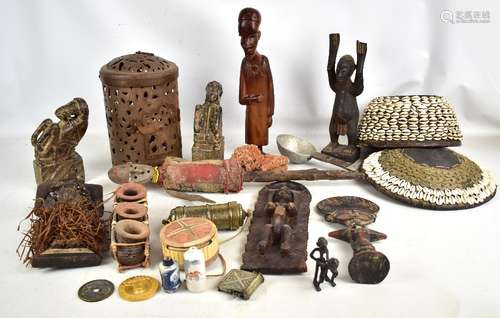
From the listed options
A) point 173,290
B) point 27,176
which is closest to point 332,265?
point 173,290

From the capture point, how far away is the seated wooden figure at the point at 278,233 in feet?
7.00

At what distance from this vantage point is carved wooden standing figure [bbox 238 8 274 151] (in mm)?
2865

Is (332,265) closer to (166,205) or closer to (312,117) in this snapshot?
(166,205)

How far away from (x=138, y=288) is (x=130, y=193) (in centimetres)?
51

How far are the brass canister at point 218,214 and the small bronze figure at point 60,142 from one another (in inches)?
24.5

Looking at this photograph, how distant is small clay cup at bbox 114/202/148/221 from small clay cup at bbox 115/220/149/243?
0.13 ft

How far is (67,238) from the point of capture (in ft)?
7.18

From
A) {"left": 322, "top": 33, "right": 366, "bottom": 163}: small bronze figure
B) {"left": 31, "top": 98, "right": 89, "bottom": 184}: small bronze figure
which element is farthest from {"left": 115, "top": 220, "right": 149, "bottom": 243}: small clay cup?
{"left": 322, "top": 33, "right": 366, "bottom": 163}: small bronze figure

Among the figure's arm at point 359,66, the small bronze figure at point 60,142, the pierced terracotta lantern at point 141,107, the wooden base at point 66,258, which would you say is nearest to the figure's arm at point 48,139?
the small bronze figure at point 60,142

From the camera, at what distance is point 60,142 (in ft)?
8.70

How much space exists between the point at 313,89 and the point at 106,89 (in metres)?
1.33

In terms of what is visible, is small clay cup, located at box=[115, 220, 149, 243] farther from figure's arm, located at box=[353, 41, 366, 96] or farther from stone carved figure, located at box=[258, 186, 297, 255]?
figure's arm, located at box=[353, 41, 366, 96]

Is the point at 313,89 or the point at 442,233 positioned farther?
the point at 313,89

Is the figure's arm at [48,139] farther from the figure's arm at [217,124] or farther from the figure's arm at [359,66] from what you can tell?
the figure's arm at [359,66]
